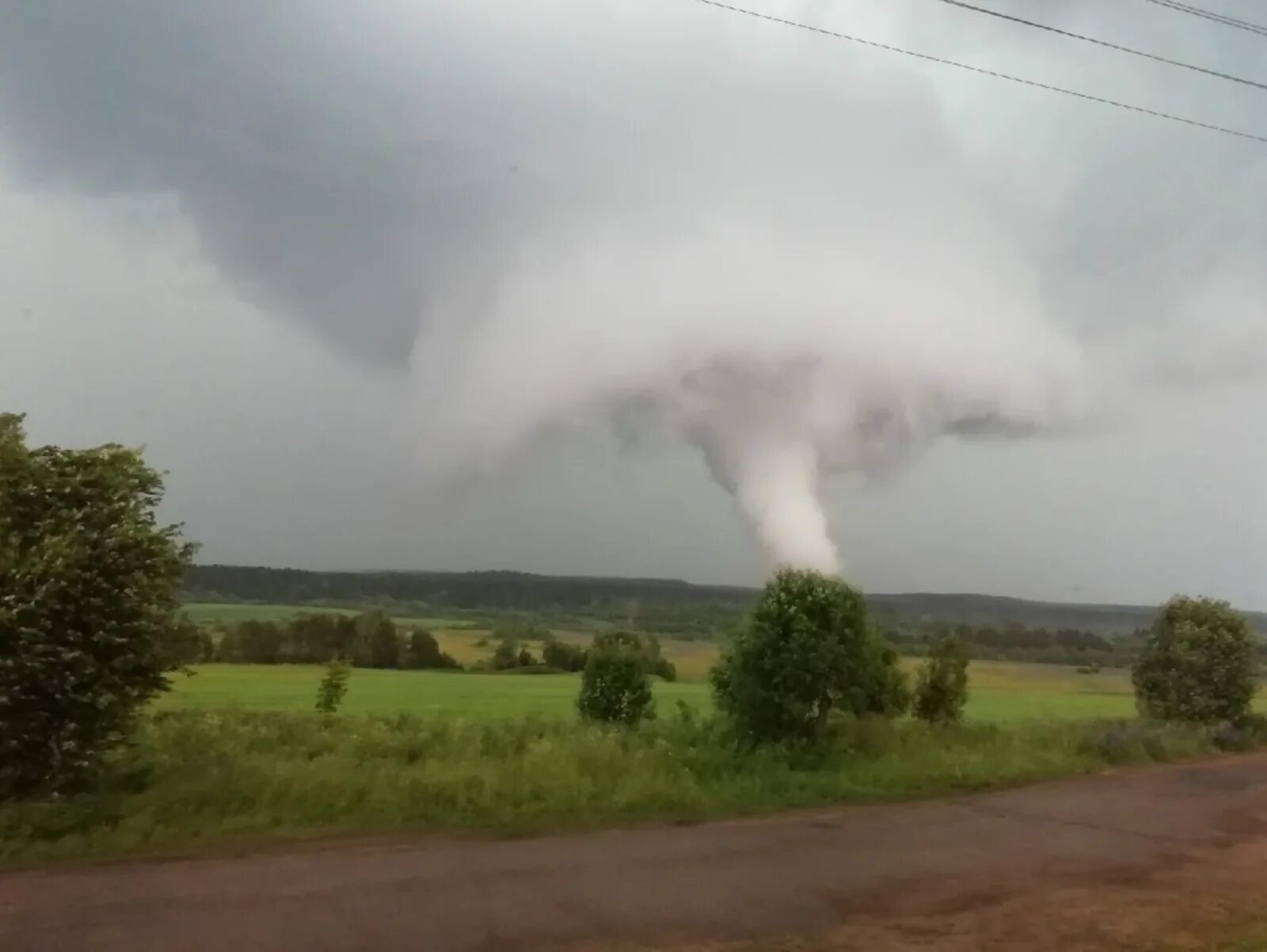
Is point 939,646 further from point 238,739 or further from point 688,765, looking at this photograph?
point 238,739

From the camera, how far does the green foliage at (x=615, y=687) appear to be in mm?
20219

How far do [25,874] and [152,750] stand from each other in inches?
142

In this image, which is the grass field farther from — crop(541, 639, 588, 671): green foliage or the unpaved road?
the unpaved road

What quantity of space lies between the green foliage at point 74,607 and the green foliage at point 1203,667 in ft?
69.3

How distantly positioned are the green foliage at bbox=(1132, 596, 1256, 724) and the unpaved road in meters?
12.2

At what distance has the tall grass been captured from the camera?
403 inches

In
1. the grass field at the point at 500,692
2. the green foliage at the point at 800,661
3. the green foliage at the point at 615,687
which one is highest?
the green foliage at the point at 800,661

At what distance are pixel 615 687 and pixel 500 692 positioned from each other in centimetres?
856

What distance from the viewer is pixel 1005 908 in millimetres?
8453

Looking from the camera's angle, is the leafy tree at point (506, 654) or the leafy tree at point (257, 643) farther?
the leafy tree at point (506, 654)

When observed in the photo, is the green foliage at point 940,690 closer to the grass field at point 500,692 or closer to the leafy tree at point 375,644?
the grass field at point 500,692

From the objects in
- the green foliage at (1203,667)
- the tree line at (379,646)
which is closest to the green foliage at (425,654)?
the tree line at (379,646)

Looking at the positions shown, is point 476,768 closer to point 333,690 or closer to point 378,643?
point 333,690

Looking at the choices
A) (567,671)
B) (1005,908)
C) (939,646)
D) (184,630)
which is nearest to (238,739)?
(184,630)
